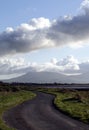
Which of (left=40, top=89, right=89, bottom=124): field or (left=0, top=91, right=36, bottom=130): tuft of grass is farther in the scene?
(left=40, top=89, right=89, bottom=124): field

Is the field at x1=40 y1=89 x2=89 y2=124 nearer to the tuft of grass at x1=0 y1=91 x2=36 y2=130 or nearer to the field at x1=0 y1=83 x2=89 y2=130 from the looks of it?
the field at x1=0 y1=83 x2=89 y2=130

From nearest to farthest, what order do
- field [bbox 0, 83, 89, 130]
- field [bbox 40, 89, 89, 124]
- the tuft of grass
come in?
the tuft of grass < field [bbox 40, 89, 89, 124] < field [bbox 0, 83, 89, 130]

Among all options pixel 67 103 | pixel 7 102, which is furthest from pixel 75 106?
pixel 7 102

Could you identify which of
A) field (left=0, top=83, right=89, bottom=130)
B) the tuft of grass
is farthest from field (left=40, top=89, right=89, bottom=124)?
the tuft of grass

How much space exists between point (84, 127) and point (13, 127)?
5651 millimetres

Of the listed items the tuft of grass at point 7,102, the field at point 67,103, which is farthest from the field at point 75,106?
the tuft of grass at point 7,102

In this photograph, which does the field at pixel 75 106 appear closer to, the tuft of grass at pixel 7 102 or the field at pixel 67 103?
the field at pixel 67 103

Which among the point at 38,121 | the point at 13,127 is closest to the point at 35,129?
A: the point at 13,127

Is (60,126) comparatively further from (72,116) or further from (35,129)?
(72,116)

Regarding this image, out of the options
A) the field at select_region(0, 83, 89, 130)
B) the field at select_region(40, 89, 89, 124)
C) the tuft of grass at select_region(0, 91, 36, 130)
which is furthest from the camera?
the field at select_region(0, 83, 89, 130)

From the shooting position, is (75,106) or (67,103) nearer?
(75,106)

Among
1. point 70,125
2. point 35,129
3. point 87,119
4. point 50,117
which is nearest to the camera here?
point 35,129

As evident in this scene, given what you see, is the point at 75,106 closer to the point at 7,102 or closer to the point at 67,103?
the point at 67,103

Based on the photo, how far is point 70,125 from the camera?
30.7 meters
